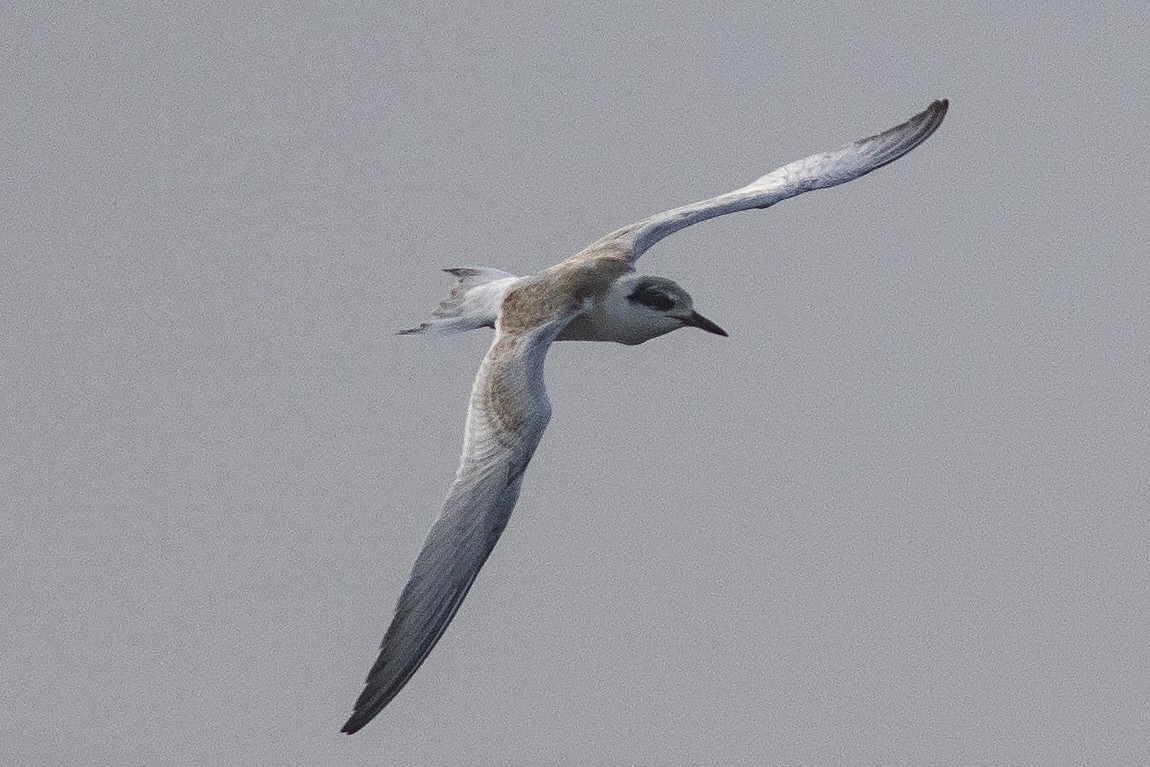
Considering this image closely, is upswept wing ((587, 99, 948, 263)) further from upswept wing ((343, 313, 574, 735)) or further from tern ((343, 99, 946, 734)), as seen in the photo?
upswept wing ((343, 313, 574, 735))

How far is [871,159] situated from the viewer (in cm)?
2031

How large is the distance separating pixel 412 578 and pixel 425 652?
0.57 m

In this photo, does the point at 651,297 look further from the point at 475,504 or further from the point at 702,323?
the point at 475,504

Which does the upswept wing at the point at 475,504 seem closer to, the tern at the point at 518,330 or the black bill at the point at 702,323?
the tern at the point at 518,330

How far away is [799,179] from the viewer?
65.4ft

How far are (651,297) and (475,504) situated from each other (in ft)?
12.2

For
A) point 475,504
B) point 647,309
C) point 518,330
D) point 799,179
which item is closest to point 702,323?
point 647,309

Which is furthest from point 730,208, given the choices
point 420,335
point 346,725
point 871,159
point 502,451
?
point 346,725

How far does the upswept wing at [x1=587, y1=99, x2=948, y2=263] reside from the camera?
Answer: 18.8 metres

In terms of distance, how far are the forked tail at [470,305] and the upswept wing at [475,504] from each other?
1.22 metres

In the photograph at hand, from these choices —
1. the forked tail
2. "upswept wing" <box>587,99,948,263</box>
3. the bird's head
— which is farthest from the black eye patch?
the forked tail

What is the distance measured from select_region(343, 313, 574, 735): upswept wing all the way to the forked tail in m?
1.22

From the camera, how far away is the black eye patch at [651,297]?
56.4ft

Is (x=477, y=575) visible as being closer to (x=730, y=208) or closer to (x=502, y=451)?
(x=502, y=451)
